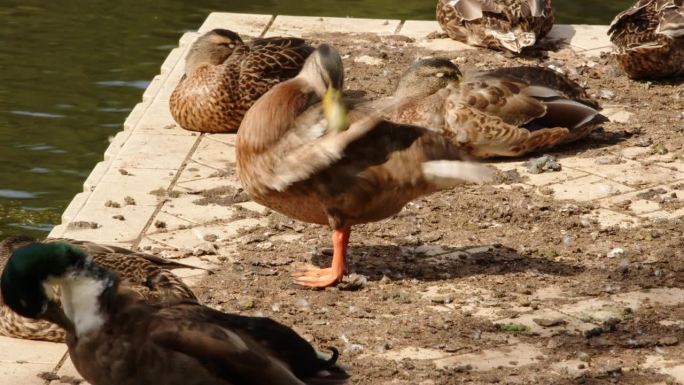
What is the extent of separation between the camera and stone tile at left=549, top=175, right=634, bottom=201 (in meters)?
7.81

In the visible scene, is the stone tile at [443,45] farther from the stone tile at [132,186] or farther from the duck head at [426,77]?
the stone tile at [132,186]

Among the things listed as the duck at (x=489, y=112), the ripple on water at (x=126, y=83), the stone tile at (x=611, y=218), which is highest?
the duck at (x=489, y=112)

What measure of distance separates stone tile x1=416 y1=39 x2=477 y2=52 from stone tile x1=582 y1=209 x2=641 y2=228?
11.4 feet

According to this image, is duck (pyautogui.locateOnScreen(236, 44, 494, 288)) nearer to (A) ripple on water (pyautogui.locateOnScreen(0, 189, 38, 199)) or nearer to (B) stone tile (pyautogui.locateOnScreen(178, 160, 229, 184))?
(B) stone tile (pyautogui.locateOnScreen(178, 160, 229, 184))

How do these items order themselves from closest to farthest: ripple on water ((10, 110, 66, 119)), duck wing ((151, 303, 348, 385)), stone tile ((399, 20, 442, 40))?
duck wing ((151, 303, 348, 385)) < ripple on water ((10, 110, 66, 119)) < stone tile ((399, 20, 442, 40))

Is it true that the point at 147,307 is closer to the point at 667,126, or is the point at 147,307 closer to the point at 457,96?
the point at 457,96

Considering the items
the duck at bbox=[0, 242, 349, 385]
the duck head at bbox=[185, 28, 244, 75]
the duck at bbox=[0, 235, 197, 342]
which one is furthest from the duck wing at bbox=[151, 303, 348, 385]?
the duck head at bbox=[185, 28, 244, 75]

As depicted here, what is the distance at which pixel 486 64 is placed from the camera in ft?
34.2

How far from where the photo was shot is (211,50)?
9484 mm

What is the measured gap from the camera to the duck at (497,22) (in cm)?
1042

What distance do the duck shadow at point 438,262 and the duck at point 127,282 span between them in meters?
1.19

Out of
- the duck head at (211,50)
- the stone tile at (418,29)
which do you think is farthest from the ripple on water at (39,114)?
the stone tile at (418,29)

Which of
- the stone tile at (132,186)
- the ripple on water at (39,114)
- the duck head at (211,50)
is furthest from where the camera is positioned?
the ripple on water at (39,114)

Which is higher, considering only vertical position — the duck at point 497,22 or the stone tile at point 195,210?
the duck at point 497,22
